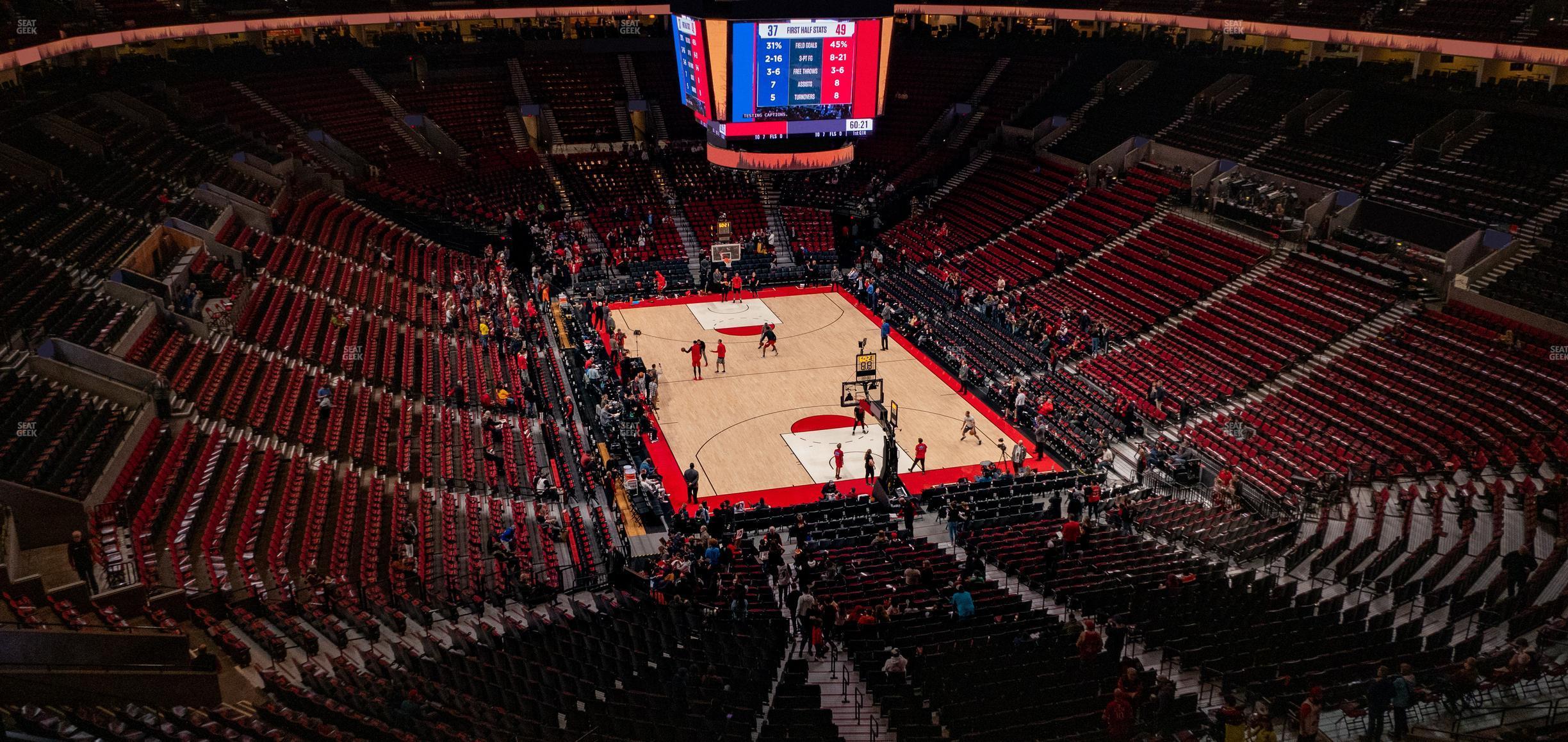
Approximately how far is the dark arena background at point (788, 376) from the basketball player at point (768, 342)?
0.41 metres

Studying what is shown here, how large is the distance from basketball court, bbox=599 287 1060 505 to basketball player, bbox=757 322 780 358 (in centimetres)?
18

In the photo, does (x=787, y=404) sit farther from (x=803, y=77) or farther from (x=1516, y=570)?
(x=1516, y=570)

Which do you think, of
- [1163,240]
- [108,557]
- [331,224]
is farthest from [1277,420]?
[331,224]

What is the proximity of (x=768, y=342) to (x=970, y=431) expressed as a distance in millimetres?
8387

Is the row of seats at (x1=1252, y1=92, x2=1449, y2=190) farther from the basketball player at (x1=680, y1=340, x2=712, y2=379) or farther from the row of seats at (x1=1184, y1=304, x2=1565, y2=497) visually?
the basketball player at (x1=680, y1=340, x2=712, y2=379)

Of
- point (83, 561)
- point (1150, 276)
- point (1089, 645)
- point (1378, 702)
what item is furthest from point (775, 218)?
point (1378, 702)

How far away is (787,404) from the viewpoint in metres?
28.6

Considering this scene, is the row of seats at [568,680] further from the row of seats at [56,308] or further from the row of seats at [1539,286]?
the row of seats at [1539,286]

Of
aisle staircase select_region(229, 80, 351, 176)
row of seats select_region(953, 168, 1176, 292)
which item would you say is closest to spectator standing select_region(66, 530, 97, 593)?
row of seats select_region(953, 168, 1176, 292)

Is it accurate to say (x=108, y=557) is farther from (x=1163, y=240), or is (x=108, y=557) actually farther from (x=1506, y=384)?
(x=1163, y=240)

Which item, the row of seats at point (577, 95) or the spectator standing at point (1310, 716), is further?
the row of seats at point (577, 95)

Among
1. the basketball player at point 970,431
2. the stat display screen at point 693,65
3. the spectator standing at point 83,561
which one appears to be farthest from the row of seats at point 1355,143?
the spectator standing at point 83,561

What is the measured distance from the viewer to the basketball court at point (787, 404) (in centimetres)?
2473

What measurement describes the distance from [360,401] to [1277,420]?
767 inches
